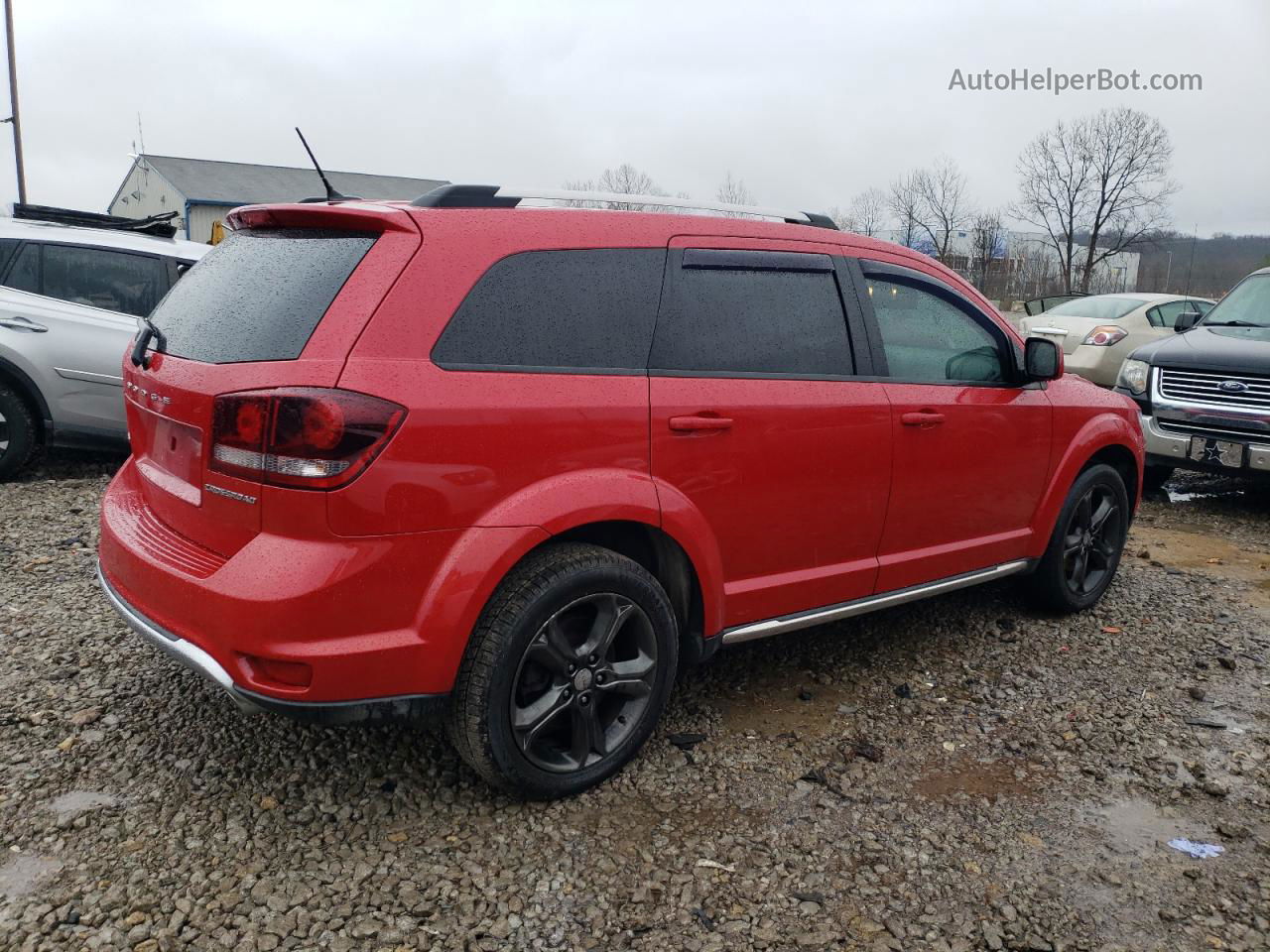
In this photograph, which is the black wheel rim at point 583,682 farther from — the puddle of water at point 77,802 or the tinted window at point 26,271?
the tinted window at point 26,271

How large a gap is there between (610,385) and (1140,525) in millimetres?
5502

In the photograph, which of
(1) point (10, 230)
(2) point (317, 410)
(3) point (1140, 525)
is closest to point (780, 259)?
(2) point (317, 410)

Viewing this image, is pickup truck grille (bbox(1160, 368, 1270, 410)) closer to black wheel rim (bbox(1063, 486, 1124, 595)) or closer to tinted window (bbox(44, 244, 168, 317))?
black wheel rim (bbox(1063, 486, 1124, 595))

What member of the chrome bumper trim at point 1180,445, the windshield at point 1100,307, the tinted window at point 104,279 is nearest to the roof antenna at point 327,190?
the tinted window at point 104,279

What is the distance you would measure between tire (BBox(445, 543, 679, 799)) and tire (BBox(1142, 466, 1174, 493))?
6.38 meters

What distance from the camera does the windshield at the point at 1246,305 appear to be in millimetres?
7941

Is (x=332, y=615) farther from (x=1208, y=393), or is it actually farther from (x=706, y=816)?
(x=1208, y=393)

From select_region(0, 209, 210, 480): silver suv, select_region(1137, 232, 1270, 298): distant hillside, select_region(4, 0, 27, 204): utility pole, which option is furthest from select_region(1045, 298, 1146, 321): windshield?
select_region(1137, 232, 1270, 298): distant hillside

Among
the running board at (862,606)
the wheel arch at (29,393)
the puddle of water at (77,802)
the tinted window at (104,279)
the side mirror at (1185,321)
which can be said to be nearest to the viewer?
the puddle of water at (77,802)

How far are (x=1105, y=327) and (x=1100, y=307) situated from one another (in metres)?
1.16

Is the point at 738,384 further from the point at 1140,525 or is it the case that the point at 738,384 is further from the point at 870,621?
the point at 1140,525

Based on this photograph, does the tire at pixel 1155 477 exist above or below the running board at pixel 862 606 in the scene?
below

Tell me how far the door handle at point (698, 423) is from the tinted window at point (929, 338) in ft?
3.08

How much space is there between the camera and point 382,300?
2.58m
